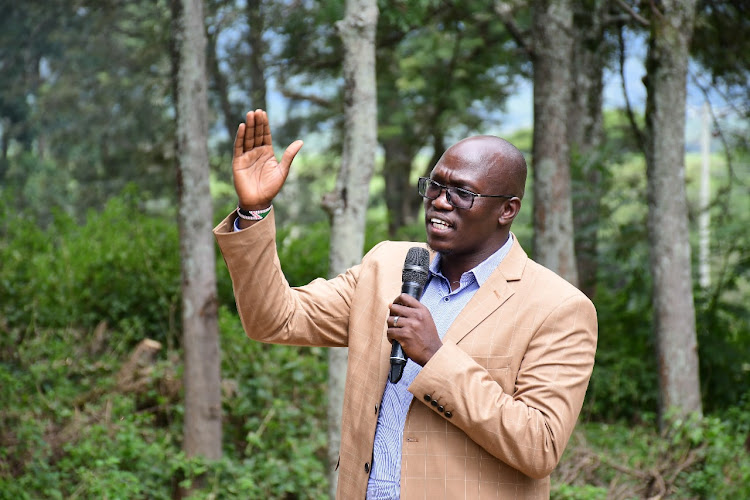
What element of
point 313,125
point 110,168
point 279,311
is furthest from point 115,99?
point 279,311

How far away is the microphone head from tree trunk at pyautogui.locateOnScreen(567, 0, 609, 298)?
550 cm

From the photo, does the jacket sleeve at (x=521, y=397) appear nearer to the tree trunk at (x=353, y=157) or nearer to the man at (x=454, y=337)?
the man at (x=454, y=337)

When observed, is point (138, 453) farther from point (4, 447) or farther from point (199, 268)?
point (199, 268)

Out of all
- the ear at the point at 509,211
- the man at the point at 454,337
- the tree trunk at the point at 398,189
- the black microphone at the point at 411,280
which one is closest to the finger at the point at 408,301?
the man at the point at 454,337

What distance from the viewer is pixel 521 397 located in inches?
99.0

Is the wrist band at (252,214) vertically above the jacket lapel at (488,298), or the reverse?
the wrist band at (252,214)

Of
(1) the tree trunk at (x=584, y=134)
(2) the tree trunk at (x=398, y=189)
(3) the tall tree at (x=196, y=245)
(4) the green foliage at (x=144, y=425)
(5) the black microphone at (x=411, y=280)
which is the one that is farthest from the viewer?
(2) the tree trunk at (x=398, y=189)

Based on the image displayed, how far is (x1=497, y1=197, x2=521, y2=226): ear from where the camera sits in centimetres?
283

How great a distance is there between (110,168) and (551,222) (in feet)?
40.5

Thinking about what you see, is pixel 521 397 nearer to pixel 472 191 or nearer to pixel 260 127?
pixel 472 191

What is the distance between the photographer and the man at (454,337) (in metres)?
2.46

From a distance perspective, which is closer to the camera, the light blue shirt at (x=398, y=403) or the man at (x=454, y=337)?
the man at (x=454, y=337)

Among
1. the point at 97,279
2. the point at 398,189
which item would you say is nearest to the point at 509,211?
the point at 97,279

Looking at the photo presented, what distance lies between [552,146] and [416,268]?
556cm
